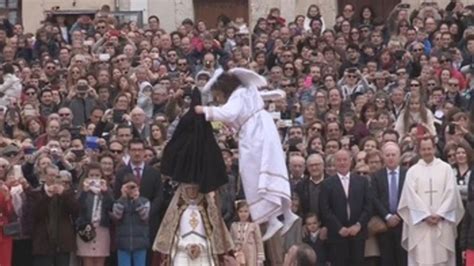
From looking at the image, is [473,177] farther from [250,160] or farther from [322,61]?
[322,61]

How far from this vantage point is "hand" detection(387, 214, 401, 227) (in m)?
23.1

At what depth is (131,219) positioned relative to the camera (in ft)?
74.0

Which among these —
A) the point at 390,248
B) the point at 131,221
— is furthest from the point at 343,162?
the point at 131,221

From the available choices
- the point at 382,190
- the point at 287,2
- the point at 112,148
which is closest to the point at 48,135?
the point at 112,148

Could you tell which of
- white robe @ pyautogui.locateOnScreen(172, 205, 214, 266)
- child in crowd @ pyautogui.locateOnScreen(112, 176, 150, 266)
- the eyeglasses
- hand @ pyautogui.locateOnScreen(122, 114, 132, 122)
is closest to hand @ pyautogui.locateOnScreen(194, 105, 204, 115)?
white robe @ pyautogui.locateOnScreen(172, 205, 214, 266)

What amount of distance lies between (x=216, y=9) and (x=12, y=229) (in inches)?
679

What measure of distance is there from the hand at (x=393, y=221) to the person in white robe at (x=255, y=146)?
5.10 m

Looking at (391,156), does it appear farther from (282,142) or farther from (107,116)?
(107,116)

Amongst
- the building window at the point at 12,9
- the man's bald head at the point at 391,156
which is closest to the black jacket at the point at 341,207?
the man's bald head at the point at 391,156

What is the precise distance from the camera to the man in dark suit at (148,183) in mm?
22797

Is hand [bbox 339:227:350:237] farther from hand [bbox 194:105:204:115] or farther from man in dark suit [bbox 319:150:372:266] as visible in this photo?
hand [bbox 194:105:204:115]

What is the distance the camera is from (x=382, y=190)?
23.2 meters

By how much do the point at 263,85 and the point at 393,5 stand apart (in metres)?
21.0

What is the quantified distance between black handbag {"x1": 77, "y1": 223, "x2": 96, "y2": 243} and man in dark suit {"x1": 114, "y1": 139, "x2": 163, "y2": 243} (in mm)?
507
